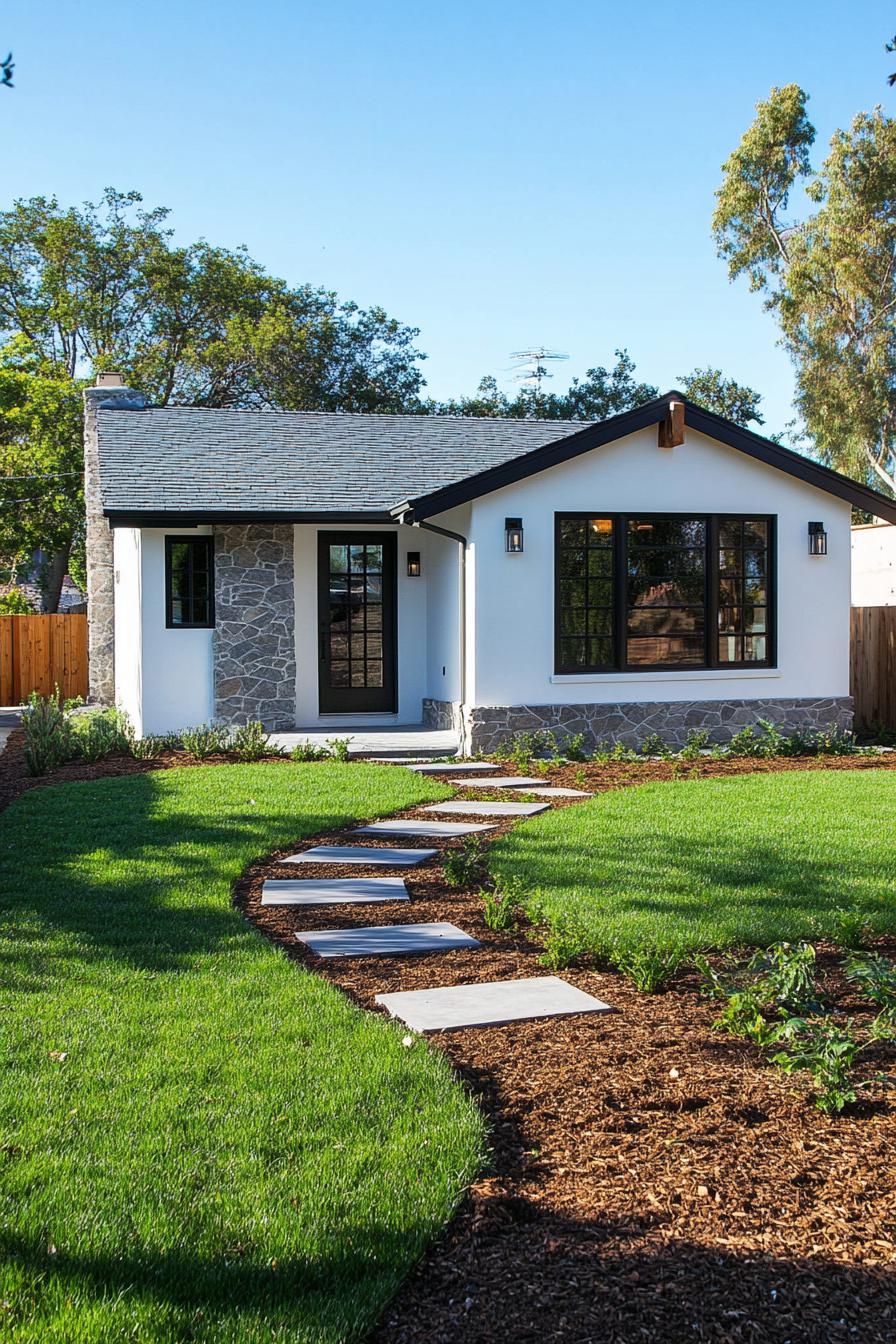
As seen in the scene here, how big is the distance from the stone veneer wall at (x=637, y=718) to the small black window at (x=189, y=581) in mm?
2988

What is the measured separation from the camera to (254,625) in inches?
531

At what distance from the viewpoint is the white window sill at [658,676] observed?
12648 mm

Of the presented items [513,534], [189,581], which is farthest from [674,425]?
[189,581]

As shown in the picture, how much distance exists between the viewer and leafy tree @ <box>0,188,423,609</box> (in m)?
33.6

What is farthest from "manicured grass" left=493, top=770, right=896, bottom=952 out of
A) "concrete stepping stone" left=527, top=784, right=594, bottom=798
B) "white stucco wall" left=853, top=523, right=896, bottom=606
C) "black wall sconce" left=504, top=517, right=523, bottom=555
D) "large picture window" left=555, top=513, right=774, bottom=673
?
"white stucco wall" left=853, top=523, right=896, bottom=606

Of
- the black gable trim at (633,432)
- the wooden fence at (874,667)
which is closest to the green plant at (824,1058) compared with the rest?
the black gable trim at (633,432)

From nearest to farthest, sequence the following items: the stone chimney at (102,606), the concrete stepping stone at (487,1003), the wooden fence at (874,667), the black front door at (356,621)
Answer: the concrete stepping stone at (487,1003)
the black front door at (356,621)
the wooden fence at (874,667)
the stone chimney at (102,606)

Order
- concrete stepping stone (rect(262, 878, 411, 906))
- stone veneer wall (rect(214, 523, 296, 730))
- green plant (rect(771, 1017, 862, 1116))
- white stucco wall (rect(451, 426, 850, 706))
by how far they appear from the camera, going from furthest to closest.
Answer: stone veneer wall (rect(214, 523, 296, 730))
white stucco wall (rect(451, 426, 850, 706))
concrete stepping stone (rect(262, 878, 411, 906))
green plant (rect(771, 1017, 862, 1116))

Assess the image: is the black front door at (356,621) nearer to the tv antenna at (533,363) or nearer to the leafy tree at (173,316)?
the tv antenna at (533,363)

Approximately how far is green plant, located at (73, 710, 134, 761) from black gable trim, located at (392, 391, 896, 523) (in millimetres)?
3823

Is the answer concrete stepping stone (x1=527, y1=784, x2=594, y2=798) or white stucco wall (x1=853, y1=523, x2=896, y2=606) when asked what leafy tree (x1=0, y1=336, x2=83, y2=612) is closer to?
white stucco wall (x1=853, y1=523, x2=896, y2=606)

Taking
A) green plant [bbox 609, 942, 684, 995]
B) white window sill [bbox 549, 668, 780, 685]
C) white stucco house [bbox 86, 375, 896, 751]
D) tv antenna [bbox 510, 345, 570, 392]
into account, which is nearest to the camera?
green plant [bbox 609, 942, 684, 995]

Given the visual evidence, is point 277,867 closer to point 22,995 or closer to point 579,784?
point 22,995

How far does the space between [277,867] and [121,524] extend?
23.7ft
